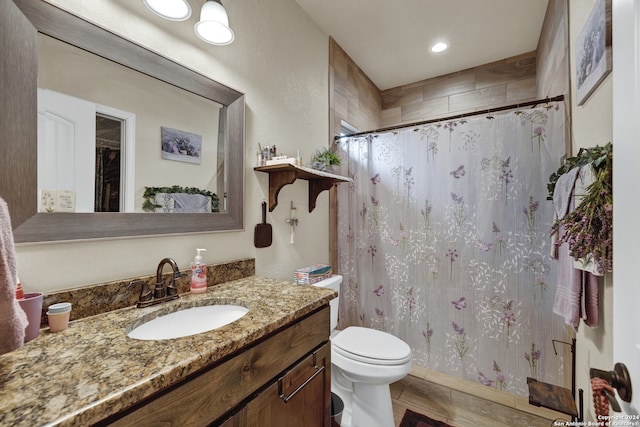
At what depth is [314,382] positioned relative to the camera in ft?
3.40

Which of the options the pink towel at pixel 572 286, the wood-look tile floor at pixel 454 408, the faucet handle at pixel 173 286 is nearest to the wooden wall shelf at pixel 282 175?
the faucet handle at pixel 173 286

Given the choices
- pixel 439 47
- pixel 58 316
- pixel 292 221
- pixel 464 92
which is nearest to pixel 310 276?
pixel 292 221

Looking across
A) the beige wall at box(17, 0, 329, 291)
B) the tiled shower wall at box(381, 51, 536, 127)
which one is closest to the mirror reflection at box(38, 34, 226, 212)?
the beige wall at box(17, 0, 329, 291)

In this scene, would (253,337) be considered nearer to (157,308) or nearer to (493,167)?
(157,308)

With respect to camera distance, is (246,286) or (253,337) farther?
(246,286)

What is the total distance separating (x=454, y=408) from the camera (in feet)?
5.68

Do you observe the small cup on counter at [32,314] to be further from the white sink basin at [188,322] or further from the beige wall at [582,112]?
the beige wall at [582,112]

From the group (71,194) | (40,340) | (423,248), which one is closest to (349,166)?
(423,248)

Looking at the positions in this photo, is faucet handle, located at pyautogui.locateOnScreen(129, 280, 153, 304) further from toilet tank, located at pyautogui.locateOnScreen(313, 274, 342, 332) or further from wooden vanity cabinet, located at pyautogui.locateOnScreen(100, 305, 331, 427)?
toilet tank, located at pyautogui.locateOnScreen(313, 274, 342, 332)

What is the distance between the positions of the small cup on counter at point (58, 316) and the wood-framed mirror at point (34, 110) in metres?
0.21

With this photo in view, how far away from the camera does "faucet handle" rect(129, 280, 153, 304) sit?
3.28 feet

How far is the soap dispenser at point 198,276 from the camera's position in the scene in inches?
45.4

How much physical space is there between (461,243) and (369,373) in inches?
41.3

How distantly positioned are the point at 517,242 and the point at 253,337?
1705mm
